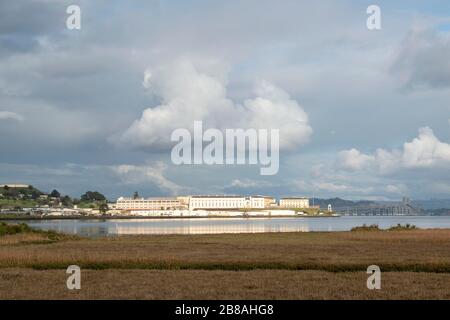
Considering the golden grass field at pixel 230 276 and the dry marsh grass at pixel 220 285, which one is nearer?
the dry marsh grass at pixel 220 285

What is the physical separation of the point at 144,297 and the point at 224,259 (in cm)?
1662

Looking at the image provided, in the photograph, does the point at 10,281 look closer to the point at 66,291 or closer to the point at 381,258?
the point at 66,291

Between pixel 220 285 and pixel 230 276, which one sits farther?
pixel 230 276

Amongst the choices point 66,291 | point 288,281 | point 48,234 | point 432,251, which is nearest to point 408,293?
point 288,281

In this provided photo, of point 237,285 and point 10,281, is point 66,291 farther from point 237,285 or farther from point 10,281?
point 237,285

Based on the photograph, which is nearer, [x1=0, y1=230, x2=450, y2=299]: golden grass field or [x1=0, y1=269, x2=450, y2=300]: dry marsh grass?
[x1=0, y1=269, x2=450, y2=300]: dry marsh grass

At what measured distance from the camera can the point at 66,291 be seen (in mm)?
28672
